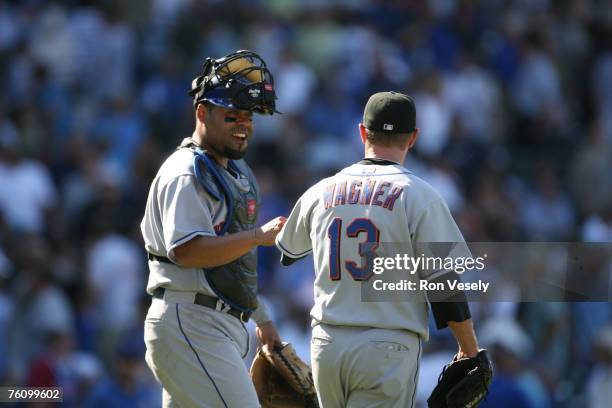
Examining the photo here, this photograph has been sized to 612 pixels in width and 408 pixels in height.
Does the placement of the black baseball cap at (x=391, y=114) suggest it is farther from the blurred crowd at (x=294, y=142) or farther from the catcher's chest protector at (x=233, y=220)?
the blurred crowd at (x=294, y=142)

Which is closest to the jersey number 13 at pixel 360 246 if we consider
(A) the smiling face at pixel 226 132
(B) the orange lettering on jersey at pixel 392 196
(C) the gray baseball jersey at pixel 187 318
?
(B) the orange lettering on jersey at pixel 392 196

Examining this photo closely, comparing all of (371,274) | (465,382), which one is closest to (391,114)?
(371,274)

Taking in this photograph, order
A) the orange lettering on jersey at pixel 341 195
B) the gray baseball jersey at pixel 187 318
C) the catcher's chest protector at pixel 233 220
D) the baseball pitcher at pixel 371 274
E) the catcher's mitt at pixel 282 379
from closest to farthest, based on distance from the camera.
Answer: the baseball pitcher at pixel 371 274, the orange lettering on jersey at pixel 341 195, the gray baseball jersey at pixel 187 318, the catcher's chest protector at pixel 233 220, the catcher's mitt at pixel 282 379

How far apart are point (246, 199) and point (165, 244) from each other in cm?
48

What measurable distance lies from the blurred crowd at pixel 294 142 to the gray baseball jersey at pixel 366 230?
13.9 ft

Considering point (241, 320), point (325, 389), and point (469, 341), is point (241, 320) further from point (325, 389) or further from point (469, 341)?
point (469, 341)

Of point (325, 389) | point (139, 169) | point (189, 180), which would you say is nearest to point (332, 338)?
point (325, 389)

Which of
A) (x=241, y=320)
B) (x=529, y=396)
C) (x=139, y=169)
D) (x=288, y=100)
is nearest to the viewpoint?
(x=241, y=320)

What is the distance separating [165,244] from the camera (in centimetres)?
574

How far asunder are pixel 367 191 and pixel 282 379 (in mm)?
1292

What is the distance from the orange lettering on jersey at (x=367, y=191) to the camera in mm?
5520

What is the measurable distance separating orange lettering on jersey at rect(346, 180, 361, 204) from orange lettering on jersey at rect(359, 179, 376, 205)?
0.08ft

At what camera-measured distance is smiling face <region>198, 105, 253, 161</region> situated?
19.4 feet

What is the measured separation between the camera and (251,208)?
6027mm
